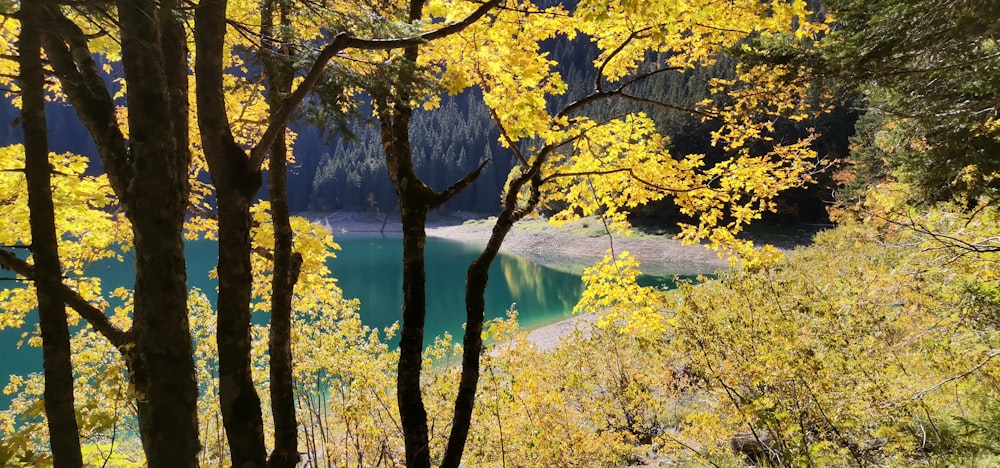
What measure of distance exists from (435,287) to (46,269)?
30.9m

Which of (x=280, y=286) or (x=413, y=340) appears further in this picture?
(x=280, y=286)

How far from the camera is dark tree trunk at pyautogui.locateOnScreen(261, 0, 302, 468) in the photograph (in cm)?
380

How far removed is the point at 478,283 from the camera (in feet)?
12.4

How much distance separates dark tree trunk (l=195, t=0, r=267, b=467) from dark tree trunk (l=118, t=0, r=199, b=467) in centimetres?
17

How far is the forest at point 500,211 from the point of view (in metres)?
2.53

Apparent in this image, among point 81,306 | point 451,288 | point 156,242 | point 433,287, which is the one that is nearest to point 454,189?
point 156,242

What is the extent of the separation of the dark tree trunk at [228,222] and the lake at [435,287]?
13.5m

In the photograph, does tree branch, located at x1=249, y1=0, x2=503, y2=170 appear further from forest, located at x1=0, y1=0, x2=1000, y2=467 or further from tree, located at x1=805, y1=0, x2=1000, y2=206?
tree, located at x1=805, y1=0, x2=1000, y2=206

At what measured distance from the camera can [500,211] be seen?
495 cm

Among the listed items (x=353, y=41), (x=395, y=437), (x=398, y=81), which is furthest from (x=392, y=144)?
(x=395, y=437)

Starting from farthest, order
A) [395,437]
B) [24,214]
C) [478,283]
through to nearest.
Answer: [395,437] < [24,214] < [478,283]

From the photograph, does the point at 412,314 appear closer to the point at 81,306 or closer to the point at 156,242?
the point at 156,242

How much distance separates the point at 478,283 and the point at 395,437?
4301 millimetres

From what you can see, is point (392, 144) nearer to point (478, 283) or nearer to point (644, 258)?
point (478, 283)
